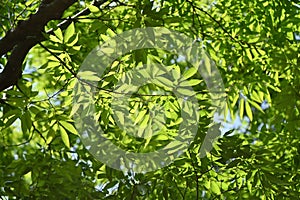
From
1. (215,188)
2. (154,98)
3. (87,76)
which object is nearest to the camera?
(87,76)

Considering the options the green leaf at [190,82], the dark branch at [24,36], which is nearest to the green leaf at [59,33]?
the dark branch at [24,36]

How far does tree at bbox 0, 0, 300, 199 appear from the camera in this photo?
1802 millimetres

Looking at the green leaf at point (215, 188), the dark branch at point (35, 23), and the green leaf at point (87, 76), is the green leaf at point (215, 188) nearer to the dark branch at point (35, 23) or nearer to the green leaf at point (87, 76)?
the green leaf at point (87, 76)

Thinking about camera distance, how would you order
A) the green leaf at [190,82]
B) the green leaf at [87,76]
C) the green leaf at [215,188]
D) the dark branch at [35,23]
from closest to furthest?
the green leaf at [87,76] < the green leaf at [190,82] < the dark branch at [35,23] < the green leaf at [215,188]

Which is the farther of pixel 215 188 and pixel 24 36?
pixel 215 188

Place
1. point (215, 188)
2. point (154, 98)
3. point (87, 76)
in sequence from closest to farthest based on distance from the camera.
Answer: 1. point (87, 76)
2. point (154, 98)
3. point (215, 188)

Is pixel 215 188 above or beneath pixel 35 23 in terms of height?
beneath

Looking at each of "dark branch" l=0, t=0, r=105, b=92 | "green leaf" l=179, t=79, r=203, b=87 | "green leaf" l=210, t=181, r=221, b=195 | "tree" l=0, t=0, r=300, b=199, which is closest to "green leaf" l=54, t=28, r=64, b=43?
"tree" l=0, t=0, r=300, b=199

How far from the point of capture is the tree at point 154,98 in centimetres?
180

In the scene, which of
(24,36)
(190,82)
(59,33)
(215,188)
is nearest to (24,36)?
(24,36)

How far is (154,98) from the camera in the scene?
1.87 meters

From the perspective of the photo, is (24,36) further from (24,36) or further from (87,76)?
(87,76)

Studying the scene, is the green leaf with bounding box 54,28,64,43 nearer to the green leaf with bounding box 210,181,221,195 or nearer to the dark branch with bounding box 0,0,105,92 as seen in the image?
the dark branch with bounding box 0,0,105,92

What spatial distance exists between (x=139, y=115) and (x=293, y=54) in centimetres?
76
